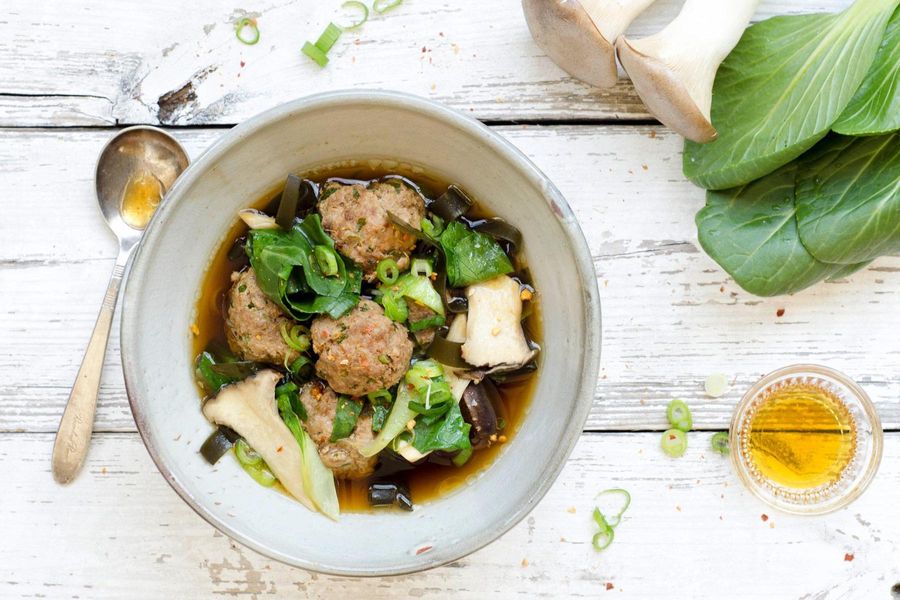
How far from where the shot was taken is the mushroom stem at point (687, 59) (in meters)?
1.97

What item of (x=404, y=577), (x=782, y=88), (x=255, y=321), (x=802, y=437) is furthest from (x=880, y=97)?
(x=404, y=577)

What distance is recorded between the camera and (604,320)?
7.16ft

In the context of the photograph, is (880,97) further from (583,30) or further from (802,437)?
(802,437)

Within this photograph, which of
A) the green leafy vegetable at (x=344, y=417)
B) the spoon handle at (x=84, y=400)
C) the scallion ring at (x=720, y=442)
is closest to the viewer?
the green leafy vegetable at (x=344, y=417)

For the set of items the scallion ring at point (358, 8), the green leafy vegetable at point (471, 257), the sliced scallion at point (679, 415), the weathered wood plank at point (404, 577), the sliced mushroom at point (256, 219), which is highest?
the scallion ring at point (358, 8)

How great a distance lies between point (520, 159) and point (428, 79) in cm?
55

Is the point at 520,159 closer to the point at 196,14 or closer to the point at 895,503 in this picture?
the point at 196,14

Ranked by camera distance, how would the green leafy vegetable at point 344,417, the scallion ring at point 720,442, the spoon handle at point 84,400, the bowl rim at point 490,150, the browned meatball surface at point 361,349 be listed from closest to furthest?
1. the bowl rim at point 490,150
2. the browned meatball surface at point 361,349
3. the green leafy vegetable at point 344,417
4. the spoon handle at point 84,400
5. the scallion ring at point 720,442

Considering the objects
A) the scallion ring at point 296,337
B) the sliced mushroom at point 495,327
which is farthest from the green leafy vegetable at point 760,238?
the scallion ring at point 296,337

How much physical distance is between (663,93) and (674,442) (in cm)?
95

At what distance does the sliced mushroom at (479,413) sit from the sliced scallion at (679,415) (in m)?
0.51

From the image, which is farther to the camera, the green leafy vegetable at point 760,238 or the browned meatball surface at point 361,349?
the green leafy vegetable at point 760,238

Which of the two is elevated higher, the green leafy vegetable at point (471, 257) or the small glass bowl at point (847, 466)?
the green leafy vegetable at point (471, 257)

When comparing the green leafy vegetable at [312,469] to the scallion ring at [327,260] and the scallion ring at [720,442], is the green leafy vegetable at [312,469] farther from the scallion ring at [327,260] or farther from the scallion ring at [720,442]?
the scallion ring at [720,442]
